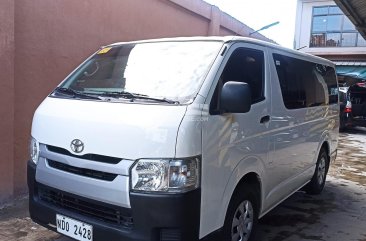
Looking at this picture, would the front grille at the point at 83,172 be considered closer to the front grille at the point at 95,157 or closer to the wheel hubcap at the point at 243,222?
the front grille at the point at 95,157

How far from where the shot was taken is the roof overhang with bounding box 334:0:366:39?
38.8 ft

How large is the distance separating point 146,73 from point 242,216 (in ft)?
4.88

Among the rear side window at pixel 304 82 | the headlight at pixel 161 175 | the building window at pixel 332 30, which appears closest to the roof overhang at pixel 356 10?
the rear side window at pixel 304 82

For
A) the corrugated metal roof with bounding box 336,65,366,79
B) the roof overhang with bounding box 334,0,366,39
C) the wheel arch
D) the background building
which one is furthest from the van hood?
the background building

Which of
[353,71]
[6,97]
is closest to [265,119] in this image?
[6,97]

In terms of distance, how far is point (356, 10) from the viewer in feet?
41.9

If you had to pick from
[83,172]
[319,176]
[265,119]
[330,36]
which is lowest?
[319,176]

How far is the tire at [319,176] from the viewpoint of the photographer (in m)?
5.77

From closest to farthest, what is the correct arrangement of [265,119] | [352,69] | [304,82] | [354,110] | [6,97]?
[265,119] < [6,97] < [304,82] < [354,110] < [352,69]

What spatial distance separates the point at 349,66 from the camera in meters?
21.9

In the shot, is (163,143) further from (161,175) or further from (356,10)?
(356,10)

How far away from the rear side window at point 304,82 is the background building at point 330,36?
1640 cm

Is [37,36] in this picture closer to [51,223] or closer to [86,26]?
[86,26]

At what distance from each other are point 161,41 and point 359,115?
1294 centimetres
